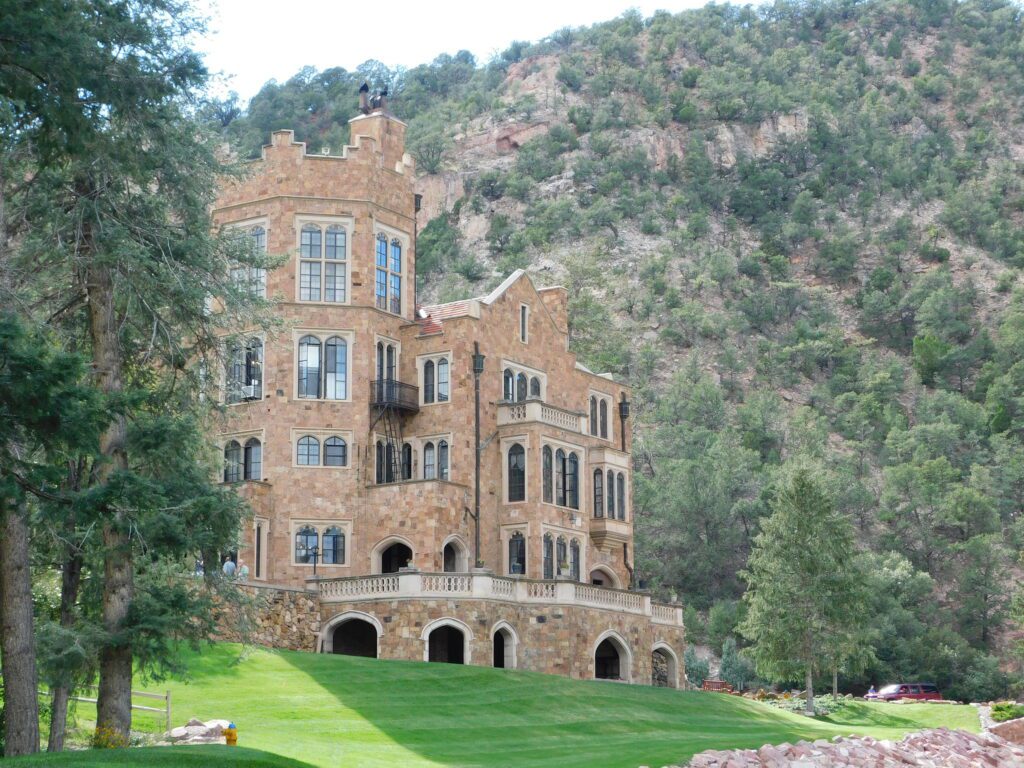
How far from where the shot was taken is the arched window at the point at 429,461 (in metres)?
49.1

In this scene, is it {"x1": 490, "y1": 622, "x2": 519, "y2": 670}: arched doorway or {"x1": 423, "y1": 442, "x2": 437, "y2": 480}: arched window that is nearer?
{"x1": 490, "y1": 622, "x2": 519, "y2": 670}: arched doorway

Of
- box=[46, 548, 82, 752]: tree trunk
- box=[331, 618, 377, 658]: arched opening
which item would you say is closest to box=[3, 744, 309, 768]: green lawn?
box=[46, 548, 82, 752]: tree trunk

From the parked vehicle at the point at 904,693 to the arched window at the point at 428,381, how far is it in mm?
26962

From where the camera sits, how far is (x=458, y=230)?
134625 mm

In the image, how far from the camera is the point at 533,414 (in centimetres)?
4941

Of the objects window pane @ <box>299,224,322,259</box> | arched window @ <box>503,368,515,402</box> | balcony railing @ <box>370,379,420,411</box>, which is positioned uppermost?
window pane @ <box>299,224,322,259</box>

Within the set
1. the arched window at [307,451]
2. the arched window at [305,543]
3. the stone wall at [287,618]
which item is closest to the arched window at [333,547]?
the arched window at [305,543]

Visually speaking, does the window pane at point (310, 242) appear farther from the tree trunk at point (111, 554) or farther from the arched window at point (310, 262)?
the tree trunk at point (111, 554)

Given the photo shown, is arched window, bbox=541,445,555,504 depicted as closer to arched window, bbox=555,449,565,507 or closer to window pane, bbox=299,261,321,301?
arched window, bbox=555,449,565,507

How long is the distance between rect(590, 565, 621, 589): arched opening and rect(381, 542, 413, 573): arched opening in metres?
7.95

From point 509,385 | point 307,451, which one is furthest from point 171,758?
point 509,385

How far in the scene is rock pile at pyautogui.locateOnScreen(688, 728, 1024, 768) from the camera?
32.2 m

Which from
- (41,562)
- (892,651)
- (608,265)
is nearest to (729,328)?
(608,265)

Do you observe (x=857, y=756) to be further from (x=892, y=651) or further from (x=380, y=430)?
(x=892, y=651)
